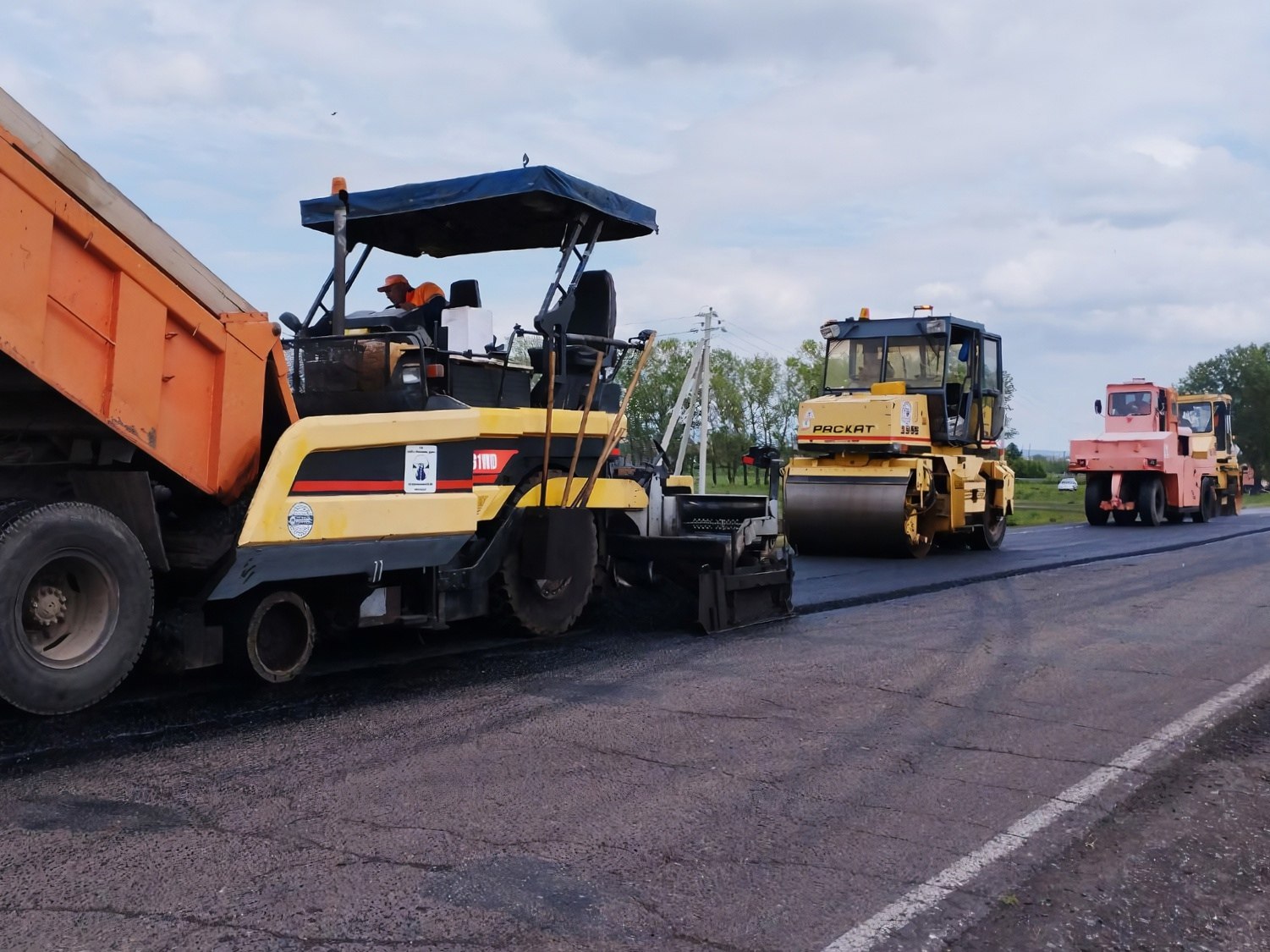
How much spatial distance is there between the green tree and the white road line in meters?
80.4

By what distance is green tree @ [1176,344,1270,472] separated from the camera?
78938mm

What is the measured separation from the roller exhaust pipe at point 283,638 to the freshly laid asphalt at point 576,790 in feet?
0.43

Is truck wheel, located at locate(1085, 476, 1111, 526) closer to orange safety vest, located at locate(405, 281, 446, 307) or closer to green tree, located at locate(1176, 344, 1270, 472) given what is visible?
orange safety vest, located at locate(405, 281, 446, 307)

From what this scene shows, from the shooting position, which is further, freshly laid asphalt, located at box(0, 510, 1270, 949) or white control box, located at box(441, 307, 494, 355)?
white control box, located at box(441, 307, 494, 355)

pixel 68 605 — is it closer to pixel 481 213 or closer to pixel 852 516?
pixel 481 213

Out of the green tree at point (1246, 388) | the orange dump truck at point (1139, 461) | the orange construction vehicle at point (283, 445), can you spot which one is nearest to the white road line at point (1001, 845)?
the orange construction vehicle at point (283, 445)

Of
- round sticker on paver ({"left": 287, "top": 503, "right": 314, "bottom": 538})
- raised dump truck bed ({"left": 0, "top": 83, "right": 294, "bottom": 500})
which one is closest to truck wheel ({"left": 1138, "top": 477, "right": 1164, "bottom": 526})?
round sticker on paver ({"left": 287, "top": 503, "right": 314, "bottom": 538})

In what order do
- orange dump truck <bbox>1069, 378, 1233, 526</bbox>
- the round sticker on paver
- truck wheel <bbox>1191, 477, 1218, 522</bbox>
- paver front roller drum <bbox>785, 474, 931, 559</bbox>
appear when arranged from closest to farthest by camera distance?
the round sticker on paver < paver front roller drum <bbox>785, 474, 931, 559</bbox> < orange dump truck <bbox>1069, 378, 1233, 526</bbox> < truck wheel <bbox>1191, 477, 1218, 522</bbox>

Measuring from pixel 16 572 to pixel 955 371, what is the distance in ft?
39.9

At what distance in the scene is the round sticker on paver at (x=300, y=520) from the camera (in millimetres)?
5203

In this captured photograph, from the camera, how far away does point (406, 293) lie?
714 centimetres

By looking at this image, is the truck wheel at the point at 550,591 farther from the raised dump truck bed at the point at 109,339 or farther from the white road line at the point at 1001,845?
the white road line at the point at 1001,845

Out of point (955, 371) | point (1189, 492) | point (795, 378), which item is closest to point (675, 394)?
point (795, 378)

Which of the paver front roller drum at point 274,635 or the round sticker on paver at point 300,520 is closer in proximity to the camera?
the round sticker on paver at point 300,520
